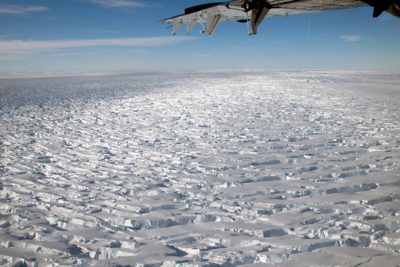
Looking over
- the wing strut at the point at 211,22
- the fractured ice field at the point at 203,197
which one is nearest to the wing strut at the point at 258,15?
the wing strut at the point at 211,22

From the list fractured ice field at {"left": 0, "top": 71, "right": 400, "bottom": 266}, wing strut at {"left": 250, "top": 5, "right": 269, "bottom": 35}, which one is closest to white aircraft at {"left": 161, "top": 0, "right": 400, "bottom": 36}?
wing strut at {"left": 250, "top": 5, "right": 269, "bottom": 35}

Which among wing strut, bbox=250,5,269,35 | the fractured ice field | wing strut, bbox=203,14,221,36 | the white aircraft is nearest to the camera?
the white aircraft

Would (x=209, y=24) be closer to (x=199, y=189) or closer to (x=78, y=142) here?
(x=199, y=189)

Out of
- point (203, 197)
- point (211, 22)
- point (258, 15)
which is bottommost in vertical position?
point (203, 197)

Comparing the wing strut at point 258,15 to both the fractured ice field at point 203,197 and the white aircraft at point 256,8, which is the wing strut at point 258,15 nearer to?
the white aircraft at point 256,8

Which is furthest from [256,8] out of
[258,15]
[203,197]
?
[203,197]

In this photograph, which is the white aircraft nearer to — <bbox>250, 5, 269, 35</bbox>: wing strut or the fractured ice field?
<bbox>250, 5, 269, 35</bbox>: wing strut

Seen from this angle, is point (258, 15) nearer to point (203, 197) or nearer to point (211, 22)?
point (211, 22)

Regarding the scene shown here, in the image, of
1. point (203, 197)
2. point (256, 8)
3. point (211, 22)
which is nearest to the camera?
point (256, 8)
